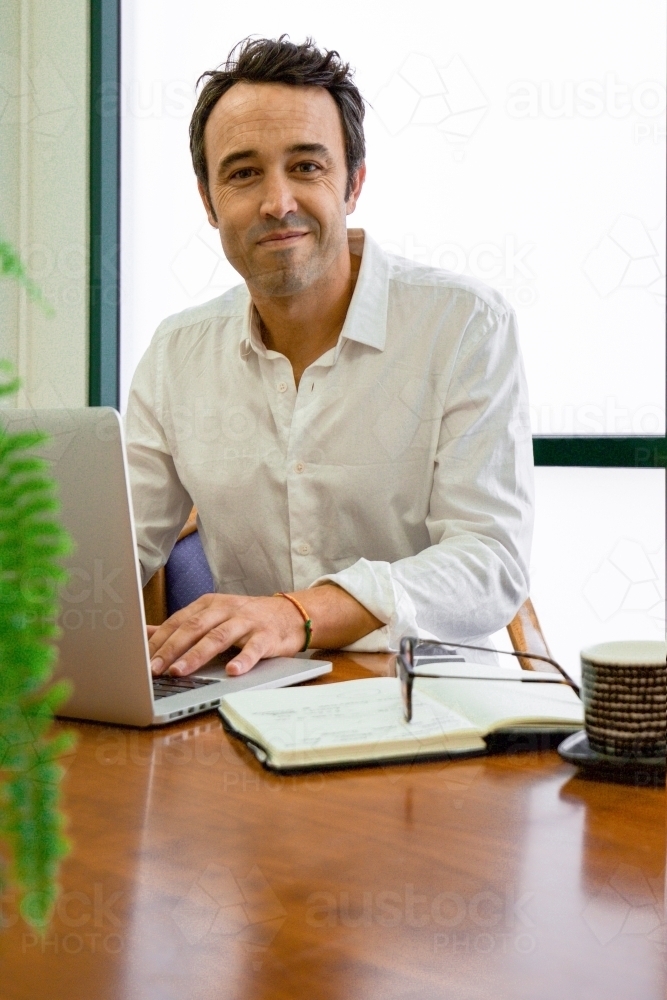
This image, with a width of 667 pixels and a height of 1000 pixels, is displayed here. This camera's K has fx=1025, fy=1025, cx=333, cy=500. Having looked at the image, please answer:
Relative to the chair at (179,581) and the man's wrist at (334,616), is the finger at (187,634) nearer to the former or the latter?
the man's wrist at (334,616)

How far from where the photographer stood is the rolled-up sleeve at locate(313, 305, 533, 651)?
3.98 feet

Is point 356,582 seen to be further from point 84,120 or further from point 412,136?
point 84,120

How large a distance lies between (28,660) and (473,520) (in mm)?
1275

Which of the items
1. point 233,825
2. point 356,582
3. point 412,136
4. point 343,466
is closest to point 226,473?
point 343,466

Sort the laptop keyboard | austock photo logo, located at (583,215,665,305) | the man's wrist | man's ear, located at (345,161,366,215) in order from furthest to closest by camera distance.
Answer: austock photo logo, located at (583,215,665,305) → man's ear, located at (345,161,366,215) → the man's wrist → the laptop keyboard

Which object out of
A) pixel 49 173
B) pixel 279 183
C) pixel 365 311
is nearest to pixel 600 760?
pixel 365 311

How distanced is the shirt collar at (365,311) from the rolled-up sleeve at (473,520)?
133 mm

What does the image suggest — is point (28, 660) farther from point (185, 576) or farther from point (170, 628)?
point (185, 576)

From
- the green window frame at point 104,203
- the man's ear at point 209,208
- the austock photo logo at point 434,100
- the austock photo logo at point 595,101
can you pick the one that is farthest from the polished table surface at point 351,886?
the green window frame at point 104,203

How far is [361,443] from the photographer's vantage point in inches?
60.1

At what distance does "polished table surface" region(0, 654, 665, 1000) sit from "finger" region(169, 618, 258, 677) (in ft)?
0.72

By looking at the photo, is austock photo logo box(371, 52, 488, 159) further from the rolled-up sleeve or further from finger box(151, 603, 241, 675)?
finger box(151, 603, 241, 675)

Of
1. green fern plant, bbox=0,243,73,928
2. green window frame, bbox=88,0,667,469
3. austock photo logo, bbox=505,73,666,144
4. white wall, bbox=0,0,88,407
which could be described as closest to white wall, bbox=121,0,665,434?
austock photo logo, bbox=505,73,666,144

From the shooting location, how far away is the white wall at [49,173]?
9.80 feet
